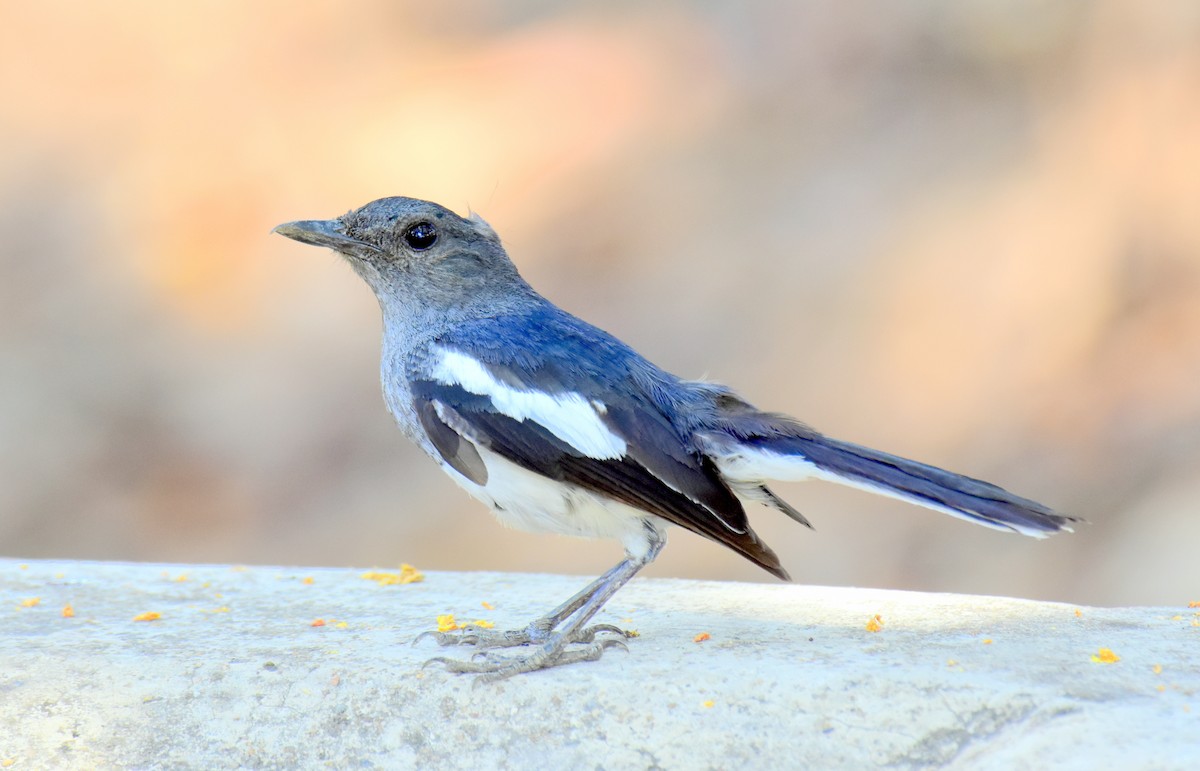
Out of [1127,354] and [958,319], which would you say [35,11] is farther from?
[1127,354]

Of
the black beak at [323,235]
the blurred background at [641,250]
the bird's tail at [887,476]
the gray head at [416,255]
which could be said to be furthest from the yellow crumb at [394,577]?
the blurred background at [641,250]

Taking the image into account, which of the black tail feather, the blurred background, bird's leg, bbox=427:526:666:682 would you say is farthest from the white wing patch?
the blurred background

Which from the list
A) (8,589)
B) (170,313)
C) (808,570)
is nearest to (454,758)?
(8,589)

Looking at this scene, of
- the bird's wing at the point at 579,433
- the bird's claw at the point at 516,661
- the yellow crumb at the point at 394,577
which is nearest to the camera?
the bird's claw at the point at 516,661

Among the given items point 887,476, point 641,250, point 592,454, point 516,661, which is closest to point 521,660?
point 516,661

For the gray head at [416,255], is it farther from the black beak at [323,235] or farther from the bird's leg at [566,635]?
the bird's leg at [566,635]

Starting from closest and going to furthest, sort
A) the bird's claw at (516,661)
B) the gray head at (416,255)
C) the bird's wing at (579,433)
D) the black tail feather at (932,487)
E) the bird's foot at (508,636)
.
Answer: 1. the black tail feather at (932,487)
2. the bird's claw at (516,661)
3. the bird's wing at (579,433)
4. the bird's foot at (508,636)
5. the gray head at (416,255)

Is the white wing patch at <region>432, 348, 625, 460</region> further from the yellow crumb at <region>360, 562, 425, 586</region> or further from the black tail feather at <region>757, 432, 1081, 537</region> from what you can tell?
the yellow crumb at <region>360, 562, 425, 586</region>

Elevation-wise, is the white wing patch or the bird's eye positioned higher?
the bird's eye
